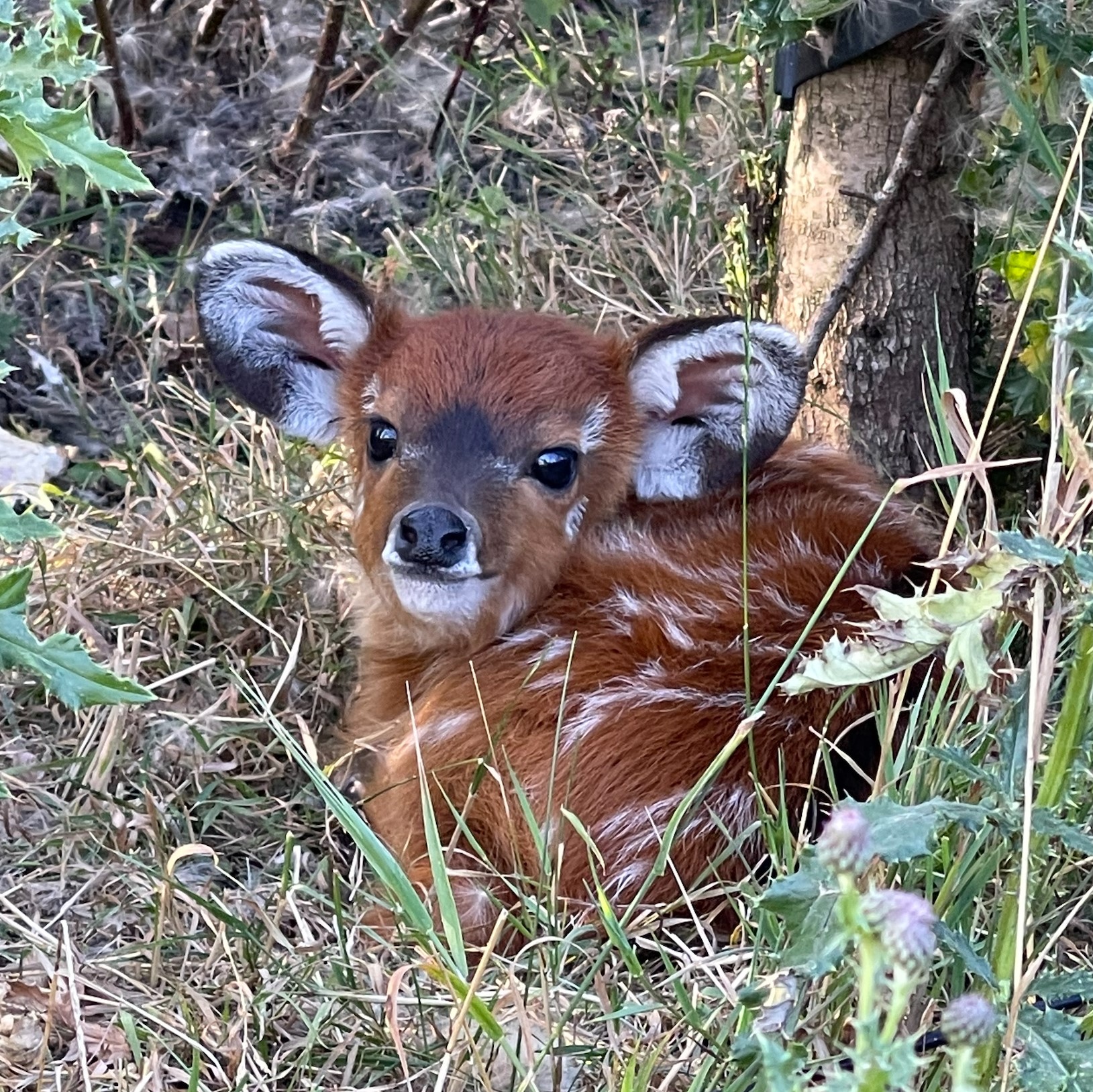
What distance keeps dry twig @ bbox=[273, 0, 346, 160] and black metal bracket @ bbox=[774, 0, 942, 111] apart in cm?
172

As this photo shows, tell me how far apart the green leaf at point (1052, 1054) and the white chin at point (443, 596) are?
4.57 feet

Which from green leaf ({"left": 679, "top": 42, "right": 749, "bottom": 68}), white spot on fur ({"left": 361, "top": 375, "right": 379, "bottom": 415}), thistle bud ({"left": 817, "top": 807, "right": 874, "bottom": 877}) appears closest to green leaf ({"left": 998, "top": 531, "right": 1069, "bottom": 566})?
thistle bud ({"left": 817, "top": 807, "right": 874, "bottom": 877})

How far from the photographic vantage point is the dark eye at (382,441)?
128 inches

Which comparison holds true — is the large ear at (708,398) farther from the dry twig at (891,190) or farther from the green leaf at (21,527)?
the green leaf at (21,527)

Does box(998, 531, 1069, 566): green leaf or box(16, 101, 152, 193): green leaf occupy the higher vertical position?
box(16, 101, 152, 193): green leaf

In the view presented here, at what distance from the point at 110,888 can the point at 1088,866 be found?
1.68 meters

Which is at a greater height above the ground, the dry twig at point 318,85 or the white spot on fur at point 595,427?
the dry twig at point 318,85

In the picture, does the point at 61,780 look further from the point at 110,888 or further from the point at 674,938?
the point at 674,938

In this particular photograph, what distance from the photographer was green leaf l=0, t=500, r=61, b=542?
7.60ft

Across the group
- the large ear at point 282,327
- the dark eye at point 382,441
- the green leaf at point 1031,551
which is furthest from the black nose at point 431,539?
the green leaf at point 1031,551

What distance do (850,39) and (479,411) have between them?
126 cm

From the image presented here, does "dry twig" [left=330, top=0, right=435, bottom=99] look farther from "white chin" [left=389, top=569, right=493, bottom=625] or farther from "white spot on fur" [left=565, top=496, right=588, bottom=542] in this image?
"white chin" [left=389, top=569, right=493, bottom=625]

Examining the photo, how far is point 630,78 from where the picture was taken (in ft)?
18.0

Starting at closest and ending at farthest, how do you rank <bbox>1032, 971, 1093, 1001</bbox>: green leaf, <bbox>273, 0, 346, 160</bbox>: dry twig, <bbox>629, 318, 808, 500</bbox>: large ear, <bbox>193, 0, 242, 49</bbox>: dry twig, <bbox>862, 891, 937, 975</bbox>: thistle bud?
<bbox>862, 891, 937, 975</bbox>: thistle bud → <bbox>1032, 971, 1093, 1001</bbox>: green leaf → <bbox>629, 318, 808, 500</bbox>: large ear → <bbox>273, 0, 346, 160</bbox>: dry twig → <bbox>193, 0, 242, 49</bbox>: dry twig
